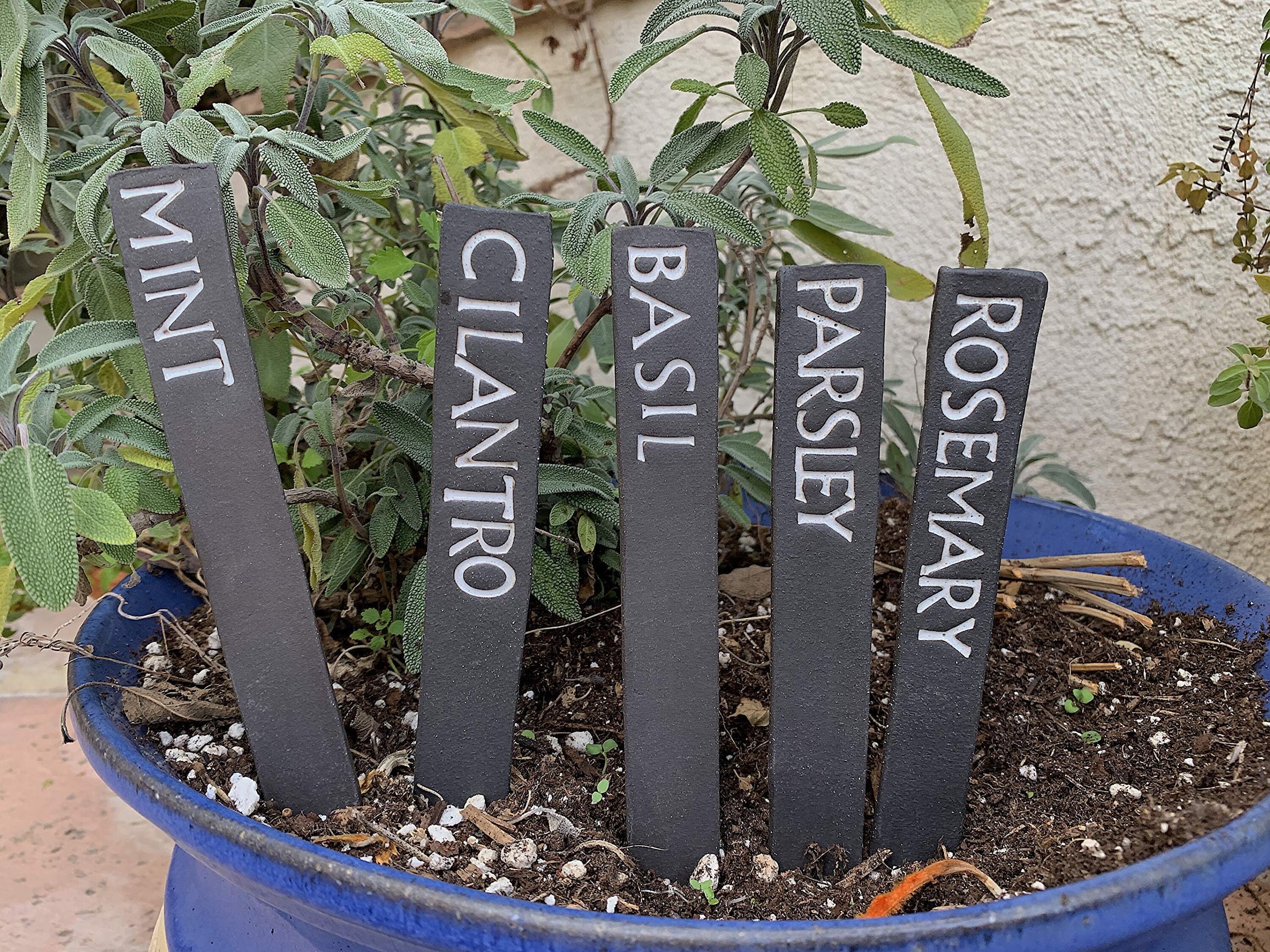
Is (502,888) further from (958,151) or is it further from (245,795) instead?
(958,151)

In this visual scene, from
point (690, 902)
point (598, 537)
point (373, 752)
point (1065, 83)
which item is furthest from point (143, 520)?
point (1065, 83)

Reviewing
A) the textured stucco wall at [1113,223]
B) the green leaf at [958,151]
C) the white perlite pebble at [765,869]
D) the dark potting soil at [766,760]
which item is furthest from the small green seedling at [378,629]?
the textured stucco wall at [1113,223]

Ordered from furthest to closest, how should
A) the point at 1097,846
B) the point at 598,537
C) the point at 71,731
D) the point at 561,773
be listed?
the point at 71,731 → the point at 598,537 → the point at 561,773 → the point at 1097,846

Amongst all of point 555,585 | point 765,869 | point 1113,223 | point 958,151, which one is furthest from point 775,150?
point 1113,223

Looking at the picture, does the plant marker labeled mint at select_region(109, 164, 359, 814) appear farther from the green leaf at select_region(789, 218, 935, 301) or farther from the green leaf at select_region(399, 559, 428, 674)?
the green leaf at select_region(789, 218, 935, 301)

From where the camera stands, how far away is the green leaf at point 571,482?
791mm

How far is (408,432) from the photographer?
77cm

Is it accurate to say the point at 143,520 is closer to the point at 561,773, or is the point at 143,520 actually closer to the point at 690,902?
the point at 561,773

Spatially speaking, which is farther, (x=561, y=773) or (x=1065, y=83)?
(x=1065, y=83)

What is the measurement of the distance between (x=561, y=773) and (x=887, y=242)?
92 cm

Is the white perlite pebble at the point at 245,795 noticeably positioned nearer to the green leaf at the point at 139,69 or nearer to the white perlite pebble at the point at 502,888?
the white perlite pebble at the point at 502,888

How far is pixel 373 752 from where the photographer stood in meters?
0.75

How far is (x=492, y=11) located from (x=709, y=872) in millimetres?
664

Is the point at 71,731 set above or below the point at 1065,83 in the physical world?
below
